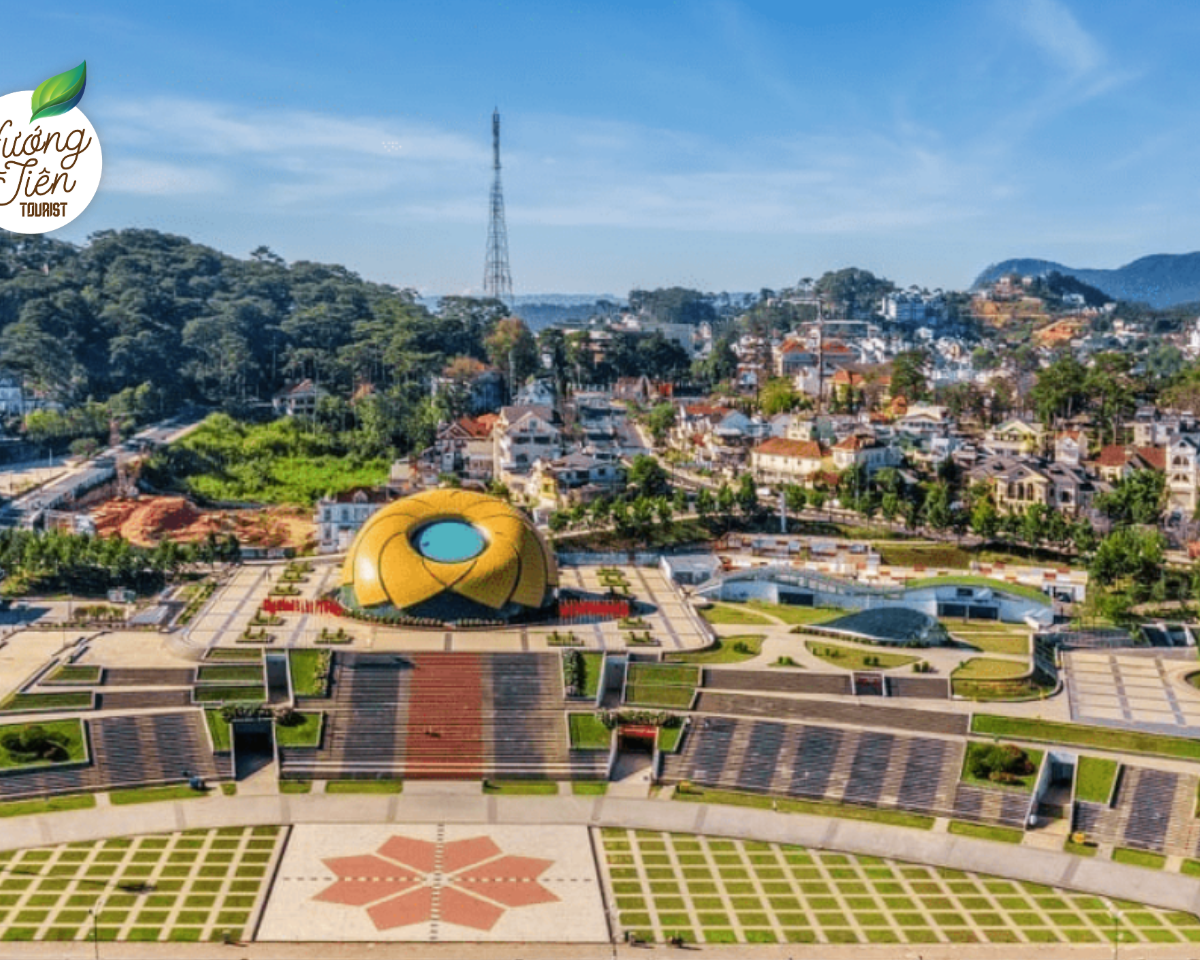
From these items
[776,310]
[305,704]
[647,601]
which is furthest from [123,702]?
[776,310]

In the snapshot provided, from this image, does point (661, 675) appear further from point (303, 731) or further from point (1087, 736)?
point (1087, 736)

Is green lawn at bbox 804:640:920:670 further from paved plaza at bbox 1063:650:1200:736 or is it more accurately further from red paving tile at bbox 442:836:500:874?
red paving tile at bbox 442:836:500:874

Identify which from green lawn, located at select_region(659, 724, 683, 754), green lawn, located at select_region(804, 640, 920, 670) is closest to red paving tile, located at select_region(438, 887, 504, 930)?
green lawn, located at select_region(659, 724, 683, 754)

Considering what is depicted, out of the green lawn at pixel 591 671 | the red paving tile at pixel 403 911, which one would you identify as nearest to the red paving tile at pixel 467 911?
the red paving tile at pixel 403 911

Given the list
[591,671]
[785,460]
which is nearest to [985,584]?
[591,671]

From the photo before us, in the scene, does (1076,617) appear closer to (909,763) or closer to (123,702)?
(909,763)

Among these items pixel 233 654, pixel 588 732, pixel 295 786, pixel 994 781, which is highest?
pixel 233 654
